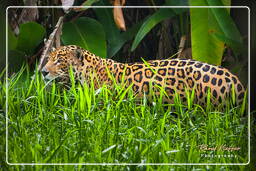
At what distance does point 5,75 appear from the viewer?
1533 mm

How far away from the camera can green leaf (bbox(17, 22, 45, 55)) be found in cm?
153

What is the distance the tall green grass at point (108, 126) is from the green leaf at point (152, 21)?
137 mm

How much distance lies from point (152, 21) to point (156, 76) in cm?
15

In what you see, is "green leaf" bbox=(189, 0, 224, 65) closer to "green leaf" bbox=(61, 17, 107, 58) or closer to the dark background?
the dark background

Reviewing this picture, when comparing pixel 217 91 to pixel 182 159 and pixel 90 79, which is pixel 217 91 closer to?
pixel 182 159

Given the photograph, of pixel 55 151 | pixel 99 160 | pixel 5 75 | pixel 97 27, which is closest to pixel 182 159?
pixel 99 160

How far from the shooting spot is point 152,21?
1.52 metres

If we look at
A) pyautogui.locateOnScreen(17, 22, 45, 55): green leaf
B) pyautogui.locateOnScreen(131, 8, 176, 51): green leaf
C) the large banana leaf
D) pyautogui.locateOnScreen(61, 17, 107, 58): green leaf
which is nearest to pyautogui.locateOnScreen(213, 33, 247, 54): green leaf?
the large banana leaf

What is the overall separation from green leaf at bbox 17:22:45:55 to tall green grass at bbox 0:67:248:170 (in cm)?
6

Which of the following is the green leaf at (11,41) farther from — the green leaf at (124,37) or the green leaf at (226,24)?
the green leaf at (226,24)

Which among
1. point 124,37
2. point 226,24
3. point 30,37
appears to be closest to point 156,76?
point 124,37

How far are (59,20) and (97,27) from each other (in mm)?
106

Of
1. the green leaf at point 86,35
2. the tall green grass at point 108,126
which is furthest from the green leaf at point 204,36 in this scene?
the green leaf at point 86,35

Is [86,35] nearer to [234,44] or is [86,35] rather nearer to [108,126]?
[108,126]
